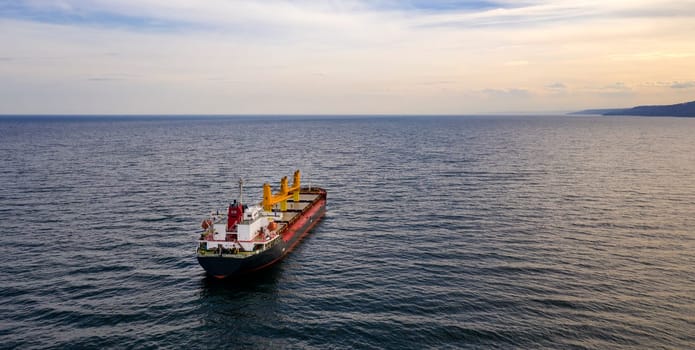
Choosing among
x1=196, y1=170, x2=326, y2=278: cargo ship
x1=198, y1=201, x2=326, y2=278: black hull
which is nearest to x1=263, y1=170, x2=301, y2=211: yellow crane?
x1=196, y1=170, x2=326, y2=278: cargo ship

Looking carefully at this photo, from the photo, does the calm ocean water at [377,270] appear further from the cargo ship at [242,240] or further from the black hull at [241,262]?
the cargo ship at [242,240]

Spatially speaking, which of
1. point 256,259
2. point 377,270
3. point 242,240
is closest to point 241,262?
point 256,259

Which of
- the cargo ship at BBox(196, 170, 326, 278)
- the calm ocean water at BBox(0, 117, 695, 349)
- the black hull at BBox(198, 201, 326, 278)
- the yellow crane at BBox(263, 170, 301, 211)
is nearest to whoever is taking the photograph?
the calm ocean water at BBox(0, 117, 695, 349)

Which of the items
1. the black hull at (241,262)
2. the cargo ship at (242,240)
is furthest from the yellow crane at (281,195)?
the black hull at (241,262)

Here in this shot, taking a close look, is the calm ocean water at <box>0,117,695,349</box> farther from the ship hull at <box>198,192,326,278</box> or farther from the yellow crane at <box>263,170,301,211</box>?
the yellow crane at <box>263,170,301,211</box>

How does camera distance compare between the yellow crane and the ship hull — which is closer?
the ship hull

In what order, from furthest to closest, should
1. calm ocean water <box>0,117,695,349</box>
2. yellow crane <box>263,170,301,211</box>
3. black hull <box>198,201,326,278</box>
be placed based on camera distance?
yellow crane <box>263,170,301,211</box>, black hull <box>198,201,326,278</box>, calm ocean water <box>0,117,695,349</box>

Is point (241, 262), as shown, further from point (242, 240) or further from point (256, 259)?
point (242, 240)

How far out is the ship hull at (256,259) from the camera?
1651 inches

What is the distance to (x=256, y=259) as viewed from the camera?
145ft

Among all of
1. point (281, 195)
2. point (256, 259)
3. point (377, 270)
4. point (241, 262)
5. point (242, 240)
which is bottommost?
point (377, 270)

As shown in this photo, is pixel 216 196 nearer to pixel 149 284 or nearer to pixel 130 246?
pixel 130 246

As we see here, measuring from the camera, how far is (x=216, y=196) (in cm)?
7888

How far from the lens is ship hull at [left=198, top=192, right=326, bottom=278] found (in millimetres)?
41938
